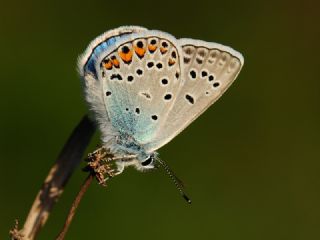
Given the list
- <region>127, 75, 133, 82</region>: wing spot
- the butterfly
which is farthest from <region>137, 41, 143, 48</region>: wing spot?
<region>127, 75, 133, 82</region>: wing spot

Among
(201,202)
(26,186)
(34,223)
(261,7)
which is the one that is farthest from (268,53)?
(34,223)

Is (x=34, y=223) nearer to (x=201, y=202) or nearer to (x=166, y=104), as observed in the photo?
(x=166, y=104)

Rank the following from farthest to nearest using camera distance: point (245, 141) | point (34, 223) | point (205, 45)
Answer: point (245, 141), point (205, 45), point (34, 223)

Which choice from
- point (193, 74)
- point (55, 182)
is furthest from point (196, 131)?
point (55, 182)

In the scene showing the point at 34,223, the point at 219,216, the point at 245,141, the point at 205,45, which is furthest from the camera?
the point at 245,141

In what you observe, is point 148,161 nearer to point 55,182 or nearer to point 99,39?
point 99,39
